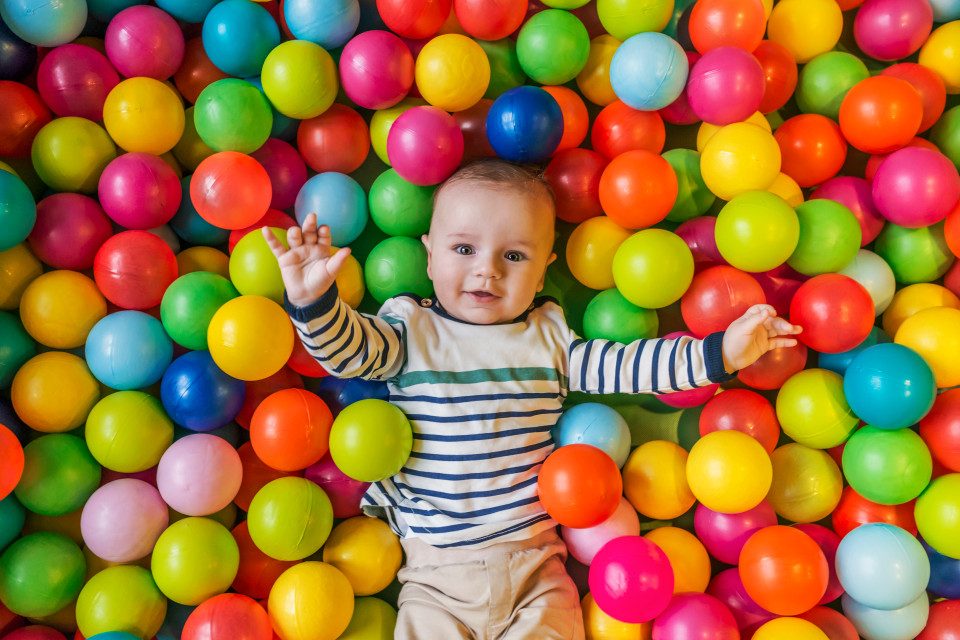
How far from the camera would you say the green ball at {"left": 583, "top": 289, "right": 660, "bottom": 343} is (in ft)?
6.70

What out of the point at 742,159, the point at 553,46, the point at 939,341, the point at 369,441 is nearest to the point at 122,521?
the point at 369,441

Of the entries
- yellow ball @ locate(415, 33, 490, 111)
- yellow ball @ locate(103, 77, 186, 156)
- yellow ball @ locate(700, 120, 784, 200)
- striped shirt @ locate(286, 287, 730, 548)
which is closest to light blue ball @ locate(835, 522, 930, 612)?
striped shirt @ locate(286, 287, 730, 548)

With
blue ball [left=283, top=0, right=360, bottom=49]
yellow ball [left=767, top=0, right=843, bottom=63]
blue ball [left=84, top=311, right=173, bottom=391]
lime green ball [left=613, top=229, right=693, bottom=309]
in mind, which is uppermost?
yellow ball [left=767, top=0, right=843, bottom=63]

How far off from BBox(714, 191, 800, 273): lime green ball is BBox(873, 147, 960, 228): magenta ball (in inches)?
11.5

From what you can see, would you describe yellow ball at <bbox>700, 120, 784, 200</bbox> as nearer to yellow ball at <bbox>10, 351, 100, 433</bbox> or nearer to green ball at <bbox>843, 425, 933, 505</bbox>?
green ball at <bbox>843, 425, 933, 505</bbox>

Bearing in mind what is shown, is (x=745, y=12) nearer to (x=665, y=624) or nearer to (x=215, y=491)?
(x=665, y=624)

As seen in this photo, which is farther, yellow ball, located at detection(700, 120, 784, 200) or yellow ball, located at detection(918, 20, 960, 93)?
yellow ball, located at detection(918, 20, 960, 93)

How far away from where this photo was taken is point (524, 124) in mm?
1926

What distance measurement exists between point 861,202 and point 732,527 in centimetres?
94

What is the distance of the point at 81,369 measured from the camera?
1.93 m

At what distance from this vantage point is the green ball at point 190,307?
190cm

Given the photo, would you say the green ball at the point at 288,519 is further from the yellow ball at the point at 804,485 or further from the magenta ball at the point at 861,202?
the magenta ball at the point at 861,202

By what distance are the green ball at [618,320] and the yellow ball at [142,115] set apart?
3.88 ft

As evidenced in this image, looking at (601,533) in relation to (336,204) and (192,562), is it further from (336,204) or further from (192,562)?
(336,204)
